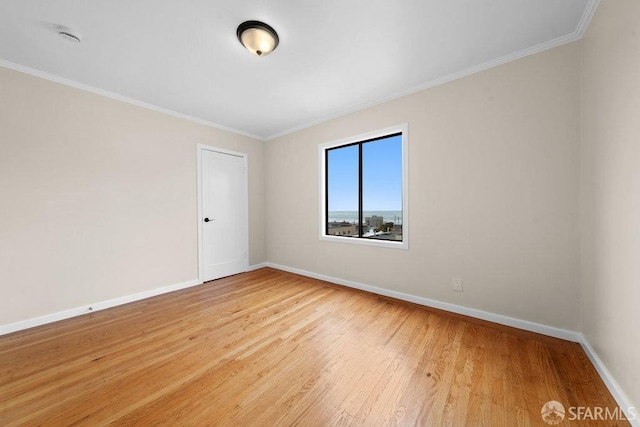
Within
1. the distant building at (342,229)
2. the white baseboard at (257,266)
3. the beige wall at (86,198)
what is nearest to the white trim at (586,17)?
the distant building at (342,229)

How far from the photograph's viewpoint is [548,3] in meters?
1.64

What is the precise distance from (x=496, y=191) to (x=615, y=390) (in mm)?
1568

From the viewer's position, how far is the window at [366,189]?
3062mm

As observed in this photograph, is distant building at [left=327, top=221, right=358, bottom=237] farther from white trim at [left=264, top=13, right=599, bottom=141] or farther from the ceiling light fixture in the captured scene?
the ceiling light fixture

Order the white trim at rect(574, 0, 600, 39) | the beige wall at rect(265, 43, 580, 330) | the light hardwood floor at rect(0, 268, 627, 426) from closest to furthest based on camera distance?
the light hardwood floor at rect(0, 268, 627, 426) → the white trim at rect(574, 0, 600, 39) → the beige wall at rect(265, 43, 580, 330)

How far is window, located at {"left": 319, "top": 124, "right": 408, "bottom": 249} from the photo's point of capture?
10.0ft

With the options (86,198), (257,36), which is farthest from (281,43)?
(86,198)

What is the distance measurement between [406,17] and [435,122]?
119cm

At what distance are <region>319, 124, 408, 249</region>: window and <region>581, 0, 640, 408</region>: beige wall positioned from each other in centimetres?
150

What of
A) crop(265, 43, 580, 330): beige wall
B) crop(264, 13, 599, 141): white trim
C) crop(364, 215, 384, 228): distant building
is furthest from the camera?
crop(364, 215, 384, 228): distant building

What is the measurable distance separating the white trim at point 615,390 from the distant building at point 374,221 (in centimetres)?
224

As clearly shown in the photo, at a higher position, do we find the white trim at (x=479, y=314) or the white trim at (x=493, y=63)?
the white trim at (x=493, y=63)

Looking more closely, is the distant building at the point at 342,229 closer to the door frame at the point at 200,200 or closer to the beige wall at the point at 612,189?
the door frame at the point at 200,200

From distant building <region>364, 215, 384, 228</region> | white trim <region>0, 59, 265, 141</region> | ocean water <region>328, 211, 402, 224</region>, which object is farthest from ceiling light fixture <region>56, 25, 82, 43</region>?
distant building <region>364, 215, 384, 228</region>
